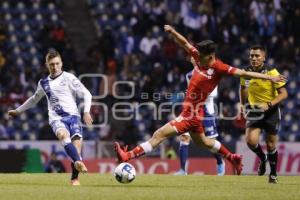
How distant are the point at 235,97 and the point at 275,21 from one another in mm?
3510

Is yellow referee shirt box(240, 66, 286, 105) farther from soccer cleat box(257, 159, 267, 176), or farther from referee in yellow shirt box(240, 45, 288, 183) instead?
soccer cleat box(257, 159, 267, 176)

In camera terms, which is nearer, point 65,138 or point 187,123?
point 65,138

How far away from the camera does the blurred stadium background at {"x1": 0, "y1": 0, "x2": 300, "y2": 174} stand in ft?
78.6

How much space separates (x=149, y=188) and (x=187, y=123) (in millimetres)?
1302

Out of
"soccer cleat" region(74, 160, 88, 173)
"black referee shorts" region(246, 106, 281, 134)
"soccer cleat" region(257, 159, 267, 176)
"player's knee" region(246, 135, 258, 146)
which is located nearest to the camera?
"soccer cleat" region(74, 160, 88, 173)

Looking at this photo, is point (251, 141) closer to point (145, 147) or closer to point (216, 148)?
point (216, 148)

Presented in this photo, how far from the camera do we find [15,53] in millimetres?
27062

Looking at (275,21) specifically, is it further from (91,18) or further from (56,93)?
(56,93)

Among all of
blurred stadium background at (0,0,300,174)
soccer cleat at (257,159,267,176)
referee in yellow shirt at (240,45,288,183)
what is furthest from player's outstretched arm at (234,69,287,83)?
blurred stadium background at (0,0,300,174)

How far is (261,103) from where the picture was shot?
15.6 m

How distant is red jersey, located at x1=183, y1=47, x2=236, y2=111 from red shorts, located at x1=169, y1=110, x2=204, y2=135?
0.59 ft

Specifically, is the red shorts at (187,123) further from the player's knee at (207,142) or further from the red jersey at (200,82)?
the player's knee at (207,142)

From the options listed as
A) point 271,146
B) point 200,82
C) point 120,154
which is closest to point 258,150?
point 271,146

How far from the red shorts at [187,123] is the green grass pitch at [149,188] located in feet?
2.95
